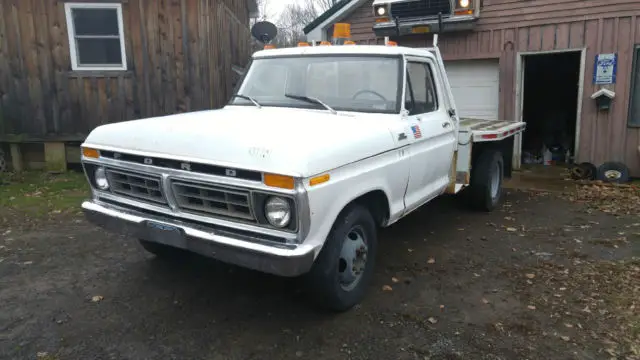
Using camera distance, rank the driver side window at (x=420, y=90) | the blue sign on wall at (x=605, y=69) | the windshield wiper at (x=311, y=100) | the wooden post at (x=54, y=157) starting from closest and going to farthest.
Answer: the windshield wiper at (x=311, y=100) < the driver side window at (x=420, y=90) < the blue sign on wall at (x=605, y=69) < the wooden post at (x=54, y=157)

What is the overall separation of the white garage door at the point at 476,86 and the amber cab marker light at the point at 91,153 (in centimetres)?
782

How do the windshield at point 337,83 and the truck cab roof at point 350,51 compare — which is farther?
the truck cab roof at point 350,51

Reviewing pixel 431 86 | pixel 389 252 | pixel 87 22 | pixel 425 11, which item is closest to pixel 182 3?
pixel 87 22

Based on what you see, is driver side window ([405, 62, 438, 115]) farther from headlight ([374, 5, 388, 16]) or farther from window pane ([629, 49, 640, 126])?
window pane ([629, 49, 640, 126])

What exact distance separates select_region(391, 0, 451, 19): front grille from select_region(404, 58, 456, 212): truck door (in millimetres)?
3992

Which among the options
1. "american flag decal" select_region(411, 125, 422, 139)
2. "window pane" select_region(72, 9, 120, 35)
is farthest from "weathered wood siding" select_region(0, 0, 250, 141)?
"american flag decal" select_region(411, 125, 422, 139)

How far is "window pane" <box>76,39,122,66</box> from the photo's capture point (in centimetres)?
952

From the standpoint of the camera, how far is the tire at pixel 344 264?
11.0 ft

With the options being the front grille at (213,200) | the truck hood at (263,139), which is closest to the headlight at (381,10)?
the truck hood at (263,139)

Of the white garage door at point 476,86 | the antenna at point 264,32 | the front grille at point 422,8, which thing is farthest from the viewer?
the white garage door at point 476,86

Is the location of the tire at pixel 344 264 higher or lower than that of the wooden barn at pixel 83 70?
lower

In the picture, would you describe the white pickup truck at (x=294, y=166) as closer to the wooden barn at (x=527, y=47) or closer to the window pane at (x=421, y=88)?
the window pane at (x=421, y=88)

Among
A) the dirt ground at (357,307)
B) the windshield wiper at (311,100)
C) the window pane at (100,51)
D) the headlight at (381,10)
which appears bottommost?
the dirt ground at (357,307)

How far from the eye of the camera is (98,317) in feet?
11.9
